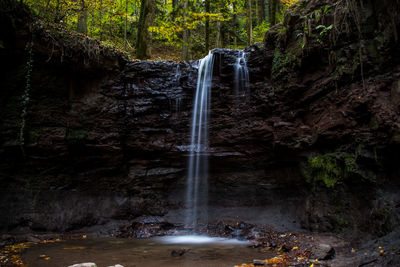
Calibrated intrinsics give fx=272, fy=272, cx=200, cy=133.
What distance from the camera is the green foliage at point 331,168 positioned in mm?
6723

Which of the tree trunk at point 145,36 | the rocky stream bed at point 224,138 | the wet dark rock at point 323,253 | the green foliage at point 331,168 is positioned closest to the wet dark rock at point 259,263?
the rocky stream bed at point 224,138

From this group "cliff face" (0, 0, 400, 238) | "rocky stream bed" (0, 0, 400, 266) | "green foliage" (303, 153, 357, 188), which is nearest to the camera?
"rocky stream bed" (0, 0, 400, 266)

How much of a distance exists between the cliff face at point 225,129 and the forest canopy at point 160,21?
1955 millimetres

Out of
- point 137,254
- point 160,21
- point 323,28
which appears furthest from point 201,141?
point 160,21

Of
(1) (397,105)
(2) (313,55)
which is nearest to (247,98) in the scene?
(2) (313,55)

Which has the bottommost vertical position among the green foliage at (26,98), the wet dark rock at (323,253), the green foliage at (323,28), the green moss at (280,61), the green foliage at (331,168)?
the wet dark rock at (323,253)

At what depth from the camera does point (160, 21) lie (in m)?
13.9

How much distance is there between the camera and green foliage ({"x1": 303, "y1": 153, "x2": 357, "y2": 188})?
22.1 ft

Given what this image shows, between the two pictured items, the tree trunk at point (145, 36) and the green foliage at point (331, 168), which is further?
the tree trunk at point (145, 36)

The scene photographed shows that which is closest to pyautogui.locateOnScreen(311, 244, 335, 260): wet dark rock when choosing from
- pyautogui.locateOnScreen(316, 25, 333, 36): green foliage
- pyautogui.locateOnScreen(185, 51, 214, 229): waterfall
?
pyautogui.locateOnScreen(185, 51, 214, 229): waterfall

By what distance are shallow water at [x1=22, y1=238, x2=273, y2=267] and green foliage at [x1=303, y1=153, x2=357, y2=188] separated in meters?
2.72

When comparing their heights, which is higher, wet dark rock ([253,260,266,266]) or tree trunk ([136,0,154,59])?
tree trunk ([136,0,154,59])

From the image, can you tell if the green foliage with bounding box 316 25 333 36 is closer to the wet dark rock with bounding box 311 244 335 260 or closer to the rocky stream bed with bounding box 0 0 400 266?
the rocky stream bed with bounding box 0 0 400 266

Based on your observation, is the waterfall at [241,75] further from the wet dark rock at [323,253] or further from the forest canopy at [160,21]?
the wet dark rock at [323,253]
